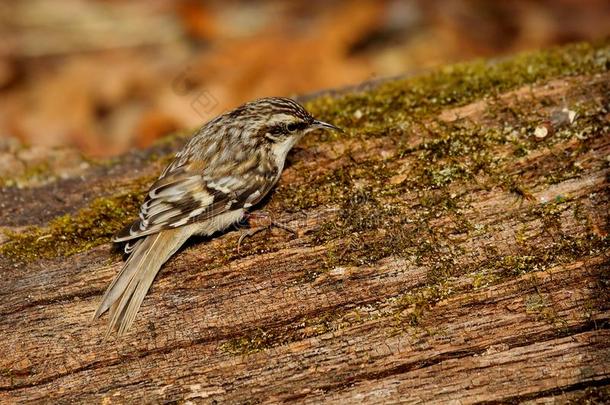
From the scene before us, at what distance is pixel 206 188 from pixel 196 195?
66mm

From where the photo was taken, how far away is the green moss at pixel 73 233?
11.1 ft

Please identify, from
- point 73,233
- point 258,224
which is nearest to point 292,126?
point 258,224

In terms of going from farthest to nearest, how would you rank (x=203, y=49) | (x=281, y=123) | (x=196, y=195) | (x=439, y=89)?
(x=203, y=49) → (x=439, y=89) → (x=281, y=123) → (x=196, y=195)

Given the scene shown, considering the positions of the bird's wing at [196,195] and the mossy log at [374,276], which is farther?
the bird's wing at [196,195]

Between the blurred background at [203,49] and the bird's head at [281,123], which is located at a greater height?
the blurred background at [203,49]

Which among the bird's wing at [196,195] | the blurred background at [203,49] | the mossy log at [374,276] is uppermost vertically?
the blurred background at [203,49]

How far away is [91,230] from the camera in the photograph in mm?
3457

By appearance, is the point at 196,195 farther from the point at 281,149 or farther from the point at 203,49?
the point at 203,49

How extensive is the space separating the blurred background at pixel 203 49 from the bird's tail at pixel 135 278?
8.97 feet

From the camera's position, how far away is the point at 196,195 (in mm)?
3303

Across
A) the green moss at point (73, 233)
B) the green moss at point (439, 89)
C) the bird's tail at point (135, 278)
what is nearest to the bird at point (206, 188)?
the bird's tail at point (135, 278)

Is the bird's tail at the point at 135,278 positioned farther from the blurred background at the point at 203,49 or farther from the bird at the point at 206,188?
the blurred background at the point at 203,49

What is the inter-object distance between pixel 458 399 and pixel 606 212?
125cm

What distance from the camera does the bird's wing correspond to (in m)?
3.19
